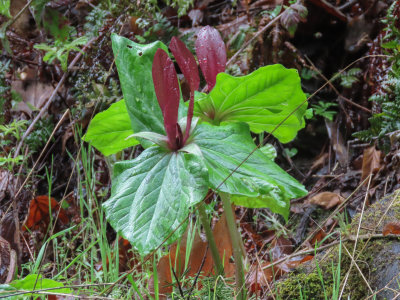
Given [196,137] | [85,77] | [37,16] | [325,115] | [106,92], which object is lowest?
[325,115]

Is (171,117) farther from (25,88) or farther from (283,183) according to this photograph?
(25,88)

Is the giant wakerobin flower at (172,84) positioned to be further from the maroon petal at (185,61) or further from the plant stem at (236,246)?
the plant stem at (236,246)

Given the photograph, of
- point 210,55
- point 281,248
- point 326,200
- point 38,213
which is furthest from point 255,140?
point 210,55

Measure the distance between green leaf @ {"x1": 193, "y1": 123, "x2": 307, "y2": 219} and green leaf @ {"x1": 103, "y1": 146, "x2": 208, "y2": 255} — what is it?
0.06m

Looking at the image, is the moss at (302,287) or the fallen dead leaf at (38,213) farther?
the fallen dead leaf at (38,213)

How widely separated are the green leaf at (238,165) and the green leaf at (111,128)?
0.23 metres

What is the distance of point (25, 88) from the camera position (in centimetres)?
289

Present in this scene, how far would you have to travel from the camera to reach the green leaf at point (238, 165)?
3.09 ft

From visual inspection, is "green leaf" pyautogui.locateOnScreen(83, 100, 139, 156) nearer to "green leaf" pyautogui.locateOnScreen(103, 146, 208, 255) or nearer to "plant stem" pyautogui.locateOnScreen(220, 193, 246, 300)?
"green leaf" pyautogui.locateOnScreen(103, 146, 208, 255)

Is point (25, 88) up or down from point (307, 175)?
up

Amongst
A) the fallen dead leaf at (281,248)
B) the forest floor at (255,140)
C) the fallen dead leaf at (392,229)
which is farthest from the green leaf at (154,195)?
the fallen dead leaf at (281,248)

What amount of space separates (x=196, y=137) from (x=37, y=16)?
823mm

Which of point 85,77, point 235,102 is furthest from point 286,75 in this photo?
point 85,77

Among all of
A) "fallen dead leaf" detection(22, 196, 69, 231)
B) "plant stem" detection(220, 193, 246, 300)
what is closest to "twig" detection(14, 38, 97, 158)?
"fallen dead leaf" detection(22, 196, 69, 231)
